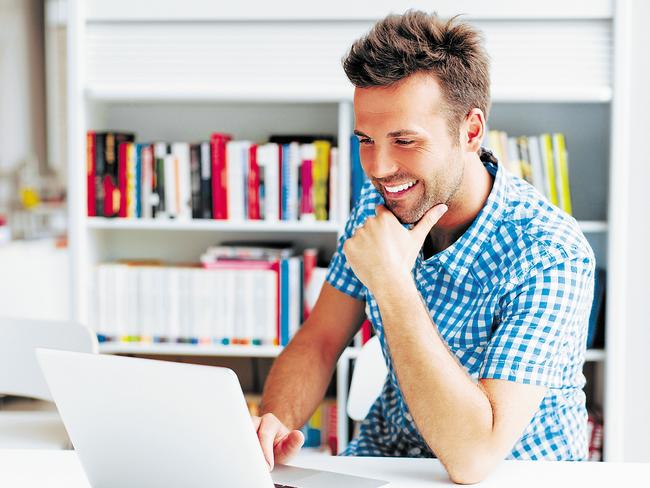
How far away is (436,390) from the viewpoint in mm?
1299

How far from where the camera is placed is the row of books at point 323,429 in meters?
2.75

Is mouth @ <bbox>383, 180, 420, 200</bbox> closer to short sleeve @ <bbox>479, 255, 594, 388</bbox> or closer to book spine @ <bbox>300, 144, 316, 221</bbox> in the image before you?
short sleeve @ <bbox>479, 255, 594, 388</bbox>

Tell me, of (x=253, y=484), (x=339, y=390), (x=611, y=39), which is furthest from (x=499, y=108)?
(x=253, y=484)

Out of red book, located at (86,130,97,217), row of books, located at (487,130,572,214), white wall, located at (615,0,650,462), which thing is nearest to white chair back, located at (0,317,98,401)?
red book, located at (86,130,97,217)

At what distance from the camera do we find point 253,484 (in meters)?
1.06

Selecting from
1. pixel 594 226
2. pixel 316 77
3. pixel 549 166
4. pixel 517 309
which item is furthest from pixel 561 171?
pixel 517 309

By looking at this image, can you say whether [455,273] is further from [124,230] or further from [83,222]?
[124,230]

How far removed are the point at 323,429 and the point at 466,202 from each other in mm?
1386

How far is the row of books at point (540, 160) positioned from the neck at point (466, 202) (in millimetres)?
A: 1028

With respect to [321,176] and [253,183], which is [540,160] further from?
[253,183]

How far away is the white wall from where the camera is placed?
8.37 feet

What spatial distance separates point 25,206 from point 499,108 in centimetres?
380

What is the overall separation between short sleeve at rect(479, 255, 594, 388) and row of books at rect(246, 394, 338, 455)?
1385 millimetres

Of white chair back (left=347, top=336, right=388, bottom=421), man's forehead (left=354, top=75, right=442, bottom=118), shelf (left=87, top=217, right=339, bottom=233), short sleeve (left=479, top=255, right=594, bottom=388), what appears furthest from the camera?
shelf (left=87, top=217, right=339, bottom=233)
